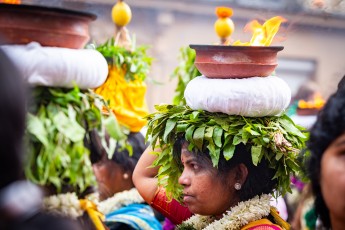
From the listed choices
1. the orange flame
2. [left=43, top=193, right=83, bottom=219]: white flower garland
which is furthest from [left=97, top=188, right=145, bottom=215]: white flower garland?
[left=43, top=193, right=83, bottom=219]: white flower garland

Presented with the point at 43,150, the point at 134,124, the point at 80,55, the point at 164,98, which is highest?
the point at 80,55

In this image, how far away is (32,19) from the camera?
255 cm

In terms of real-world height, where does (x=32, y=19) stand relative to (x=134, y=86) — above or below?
above

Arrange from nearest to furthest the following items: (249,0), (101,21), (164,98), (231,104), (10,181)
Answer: (10,181) < (231,104) < (101,21) < (164,98) < (249,0)

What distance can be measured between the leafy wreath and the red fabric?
1.48 feet

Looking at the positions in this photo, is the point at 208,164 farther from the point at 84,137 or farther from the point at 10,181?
the point at 10,181

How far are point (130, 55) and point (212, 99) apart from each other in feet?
5.17

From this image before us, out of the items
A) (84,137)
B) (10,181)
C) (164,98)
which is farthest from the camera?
(164,98)

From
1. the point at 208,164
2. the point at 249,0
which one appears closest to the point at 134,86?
the point at 208,164

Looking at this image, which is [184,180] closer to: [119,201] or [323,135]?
[323,135]

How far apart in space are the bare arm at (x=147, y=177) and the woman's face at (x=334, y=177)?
1.54 meters

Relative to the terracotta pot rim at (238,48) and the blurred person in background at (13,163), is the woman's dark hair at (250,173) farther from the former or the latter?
the blurred person in background at (13,163)

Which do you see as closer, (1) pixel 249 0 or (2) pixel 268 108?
(2) pixel 268 108

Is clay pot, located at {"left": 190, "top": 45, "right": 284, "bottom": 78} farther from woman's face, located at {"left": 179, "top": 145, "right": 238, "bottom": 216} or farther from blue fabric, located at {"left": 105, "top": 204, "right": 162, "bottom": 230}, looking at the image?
blue fabric, located at {"left": 105, "top": 204, "right": 162, "bottom": 230}
